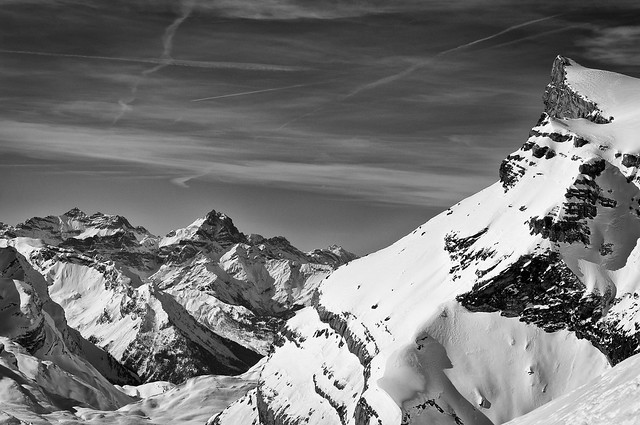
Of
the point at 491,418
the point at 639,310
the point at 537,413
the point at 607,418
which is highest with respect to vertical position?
the point at 607,418

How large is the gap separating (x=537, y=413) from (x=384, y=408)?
456ft

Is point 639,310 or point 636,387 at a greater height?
point 636,387

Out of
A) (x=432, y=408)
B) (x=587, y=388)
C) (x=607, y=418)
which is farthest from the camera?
(x=432, y=408)

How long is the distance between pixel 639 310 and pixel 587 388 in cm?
15146

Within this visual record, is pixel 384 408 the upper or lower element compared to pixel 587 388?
lower

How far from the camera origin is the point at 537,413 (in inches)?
2406

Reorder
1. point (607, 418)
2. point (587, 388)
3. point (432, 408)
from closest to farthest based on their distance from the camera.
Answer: point (607, 418) < point (587, 388) < point (432, 408)

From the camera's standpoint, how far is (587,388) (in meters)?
58.3

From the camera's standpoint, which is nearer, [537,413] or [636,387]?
[636,387]

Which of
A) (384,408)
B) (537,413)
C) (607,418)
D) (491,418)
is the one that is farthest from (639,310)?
(607,418)

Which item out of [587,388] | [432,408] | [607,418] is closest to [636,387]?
[607,418]

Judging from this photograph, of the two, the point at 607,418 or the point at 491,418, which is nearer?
the point at 607,418

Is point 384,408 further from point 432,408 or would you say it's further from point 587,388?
point 587,388

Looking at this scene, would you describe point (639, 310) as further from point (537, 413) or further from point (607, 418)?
point (607, 418)
